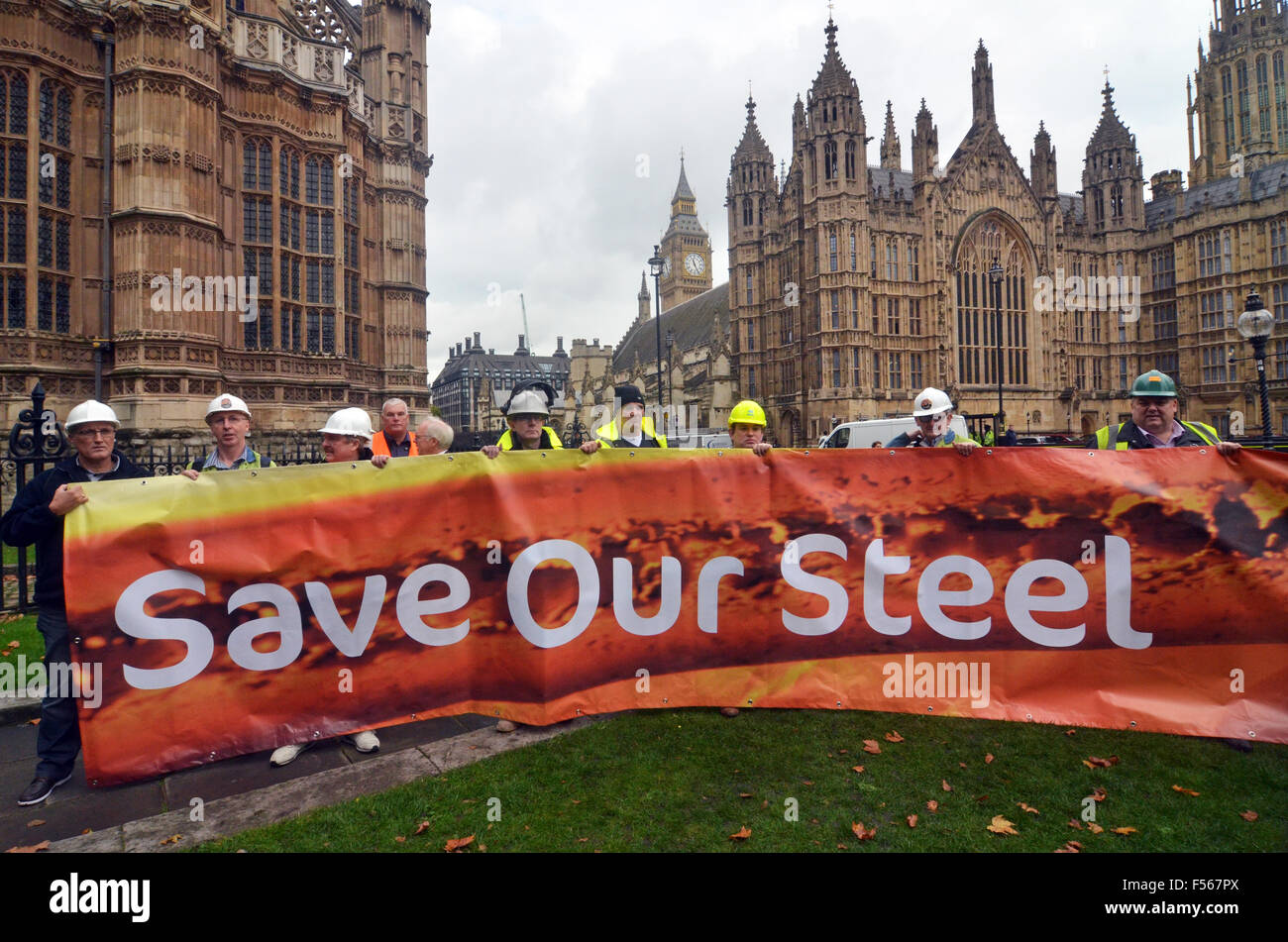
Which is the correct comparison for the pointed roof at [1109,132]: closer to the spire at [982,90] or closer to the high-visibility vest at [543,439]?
the spire at [982,90]

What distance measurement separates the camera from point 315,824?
142 inches

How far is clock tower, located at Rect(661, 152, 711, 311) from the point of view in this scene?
9538 centimetres

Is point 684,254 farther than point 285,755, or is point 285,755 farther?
point 684,254

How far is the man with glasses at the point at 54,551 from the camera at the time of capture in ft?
13.2

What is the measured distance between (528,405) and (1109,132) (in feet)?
219

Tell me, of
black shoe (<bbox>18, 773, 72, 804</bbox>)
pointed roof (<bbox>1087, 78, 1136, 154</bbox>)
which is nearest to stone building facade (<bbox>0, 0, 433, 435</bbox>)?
black shoe (<bbox>18, 773, 72, 804</bbox>)

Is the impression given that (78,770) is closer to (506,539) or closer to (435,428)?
(506,539)

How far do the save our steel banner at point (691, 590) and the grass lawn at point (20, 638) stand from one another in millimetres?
3579

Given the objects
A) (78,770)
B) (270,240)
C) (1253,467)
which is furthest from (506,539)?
(270,240)

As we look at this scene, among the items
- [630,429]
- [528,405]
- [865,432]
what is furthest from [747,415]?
[865,432]

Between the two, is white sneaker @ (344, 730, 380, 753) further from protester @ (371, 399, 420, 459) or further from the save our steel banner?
protester @ (371, 399, 420, 459)

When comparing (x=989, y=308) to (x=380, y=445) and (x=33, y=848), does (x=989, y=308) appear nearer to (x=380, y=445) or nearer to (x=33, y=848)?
(x=380, y=445)

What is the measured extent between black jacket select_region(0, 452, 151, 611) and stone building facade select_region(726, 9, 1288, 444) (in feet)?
141

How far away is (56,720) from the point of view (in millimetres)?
4168
